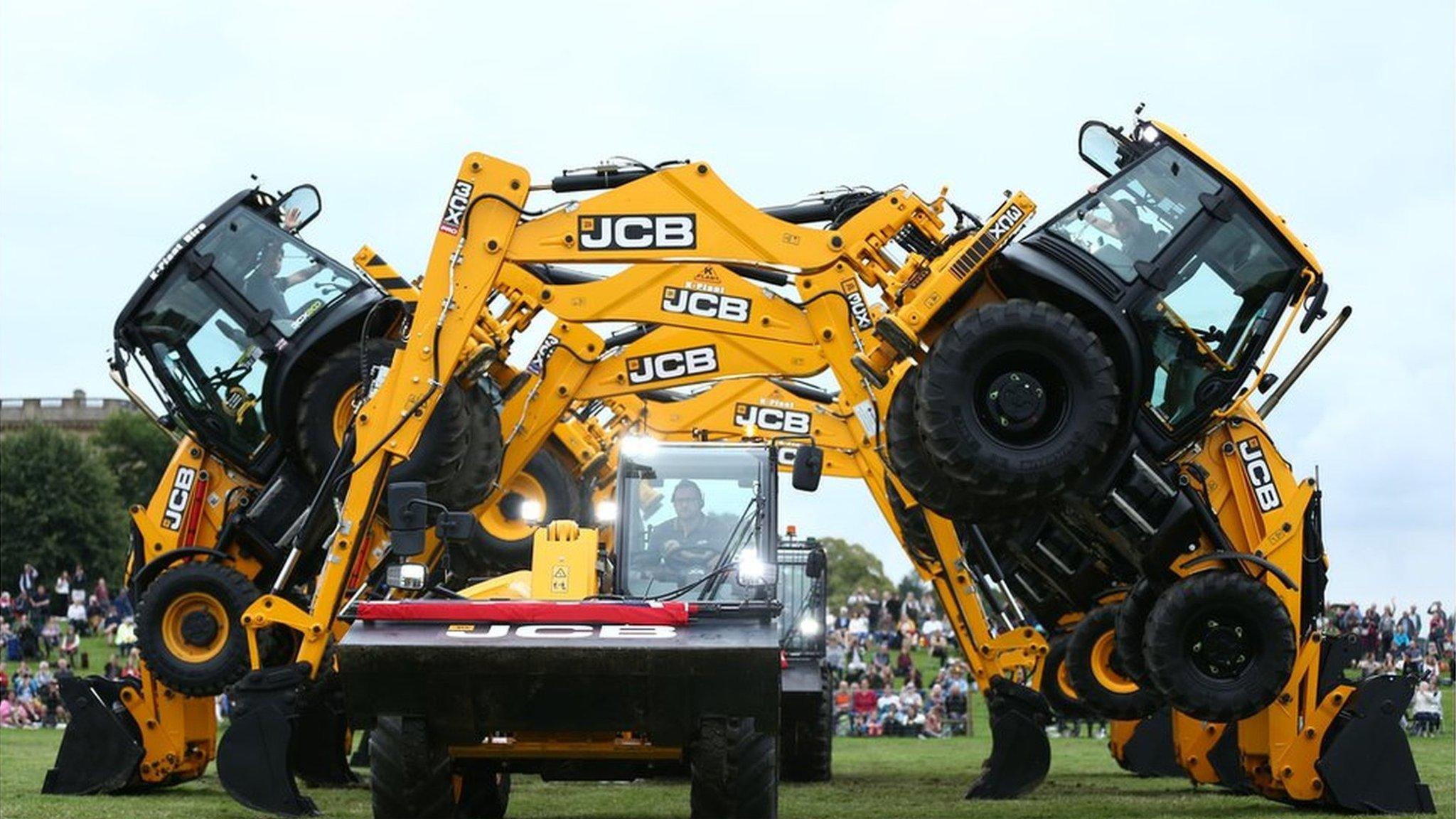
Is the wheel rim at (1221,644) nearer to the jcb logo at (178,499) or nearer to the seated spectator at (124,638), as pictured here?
the jcb logo at (178,499)

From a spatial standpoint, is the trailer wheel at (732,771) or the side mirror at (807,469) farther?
the side mirror at (807,469)

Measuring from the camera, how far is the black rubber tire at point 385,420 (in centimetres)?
1936

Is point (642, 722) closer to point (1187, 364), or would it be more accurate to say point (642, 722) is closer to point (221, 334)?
point (1187, 364)

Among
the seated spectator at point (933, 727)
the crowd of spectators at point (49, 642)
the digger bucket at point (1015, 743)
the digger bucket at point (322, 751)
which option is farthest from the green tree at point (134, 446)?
the digger bucket at point (1015, 743)

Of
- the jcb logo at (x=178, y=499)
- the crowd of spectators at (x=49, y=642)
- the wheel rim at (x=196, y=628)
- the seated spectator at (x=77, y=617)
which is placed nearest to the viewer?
the wheel rim at (x=196, y=628)

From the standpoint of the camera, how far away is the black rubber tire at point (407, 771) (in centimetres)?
1419

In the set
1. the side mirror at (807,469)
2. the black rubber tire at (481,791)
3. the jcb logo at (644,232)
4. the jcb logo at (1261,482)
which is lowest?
the black rubber tire at (481,791)

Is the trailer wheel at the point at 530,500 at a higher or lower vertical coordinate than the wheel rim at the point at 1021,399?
higher

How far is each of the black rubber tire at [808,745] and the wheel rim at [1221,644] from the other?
6394mm

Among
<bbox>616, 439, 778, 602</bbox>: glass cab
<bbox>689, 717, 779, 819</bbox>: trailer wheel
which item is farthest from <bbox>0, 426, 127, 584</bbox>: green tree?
<bbox>689, 717, 779, 819</bbox>: trailer wheel

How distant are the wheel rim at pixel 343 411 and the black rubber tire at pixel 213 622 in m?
1.66

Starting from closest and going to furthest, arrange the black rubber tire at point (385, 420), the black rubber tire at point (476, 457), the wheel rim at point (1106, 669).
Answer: the black rubber tire at point (385, 420) → the black rubber tire at point (476, 457) → the wheel rim at point (1106, 669)

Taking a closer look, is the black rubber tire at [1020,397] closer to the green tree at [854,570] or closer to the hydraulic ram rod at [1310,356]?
the hydraulic ram rod at [1310,356]

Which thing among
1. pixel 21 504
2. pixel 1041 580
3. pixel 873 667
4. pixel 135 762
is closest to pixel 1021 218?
pixel 1041 580
